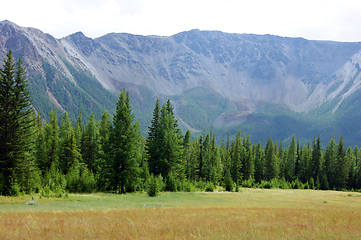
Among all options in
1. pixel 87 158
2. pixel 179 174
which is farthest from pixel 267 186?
pixel 87 158

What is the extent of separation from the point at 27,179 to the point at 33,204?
12.1 m

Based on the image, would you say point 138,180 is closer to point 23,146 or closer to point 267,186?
point 23,146

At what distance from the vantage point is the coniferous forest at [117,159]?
31.0m

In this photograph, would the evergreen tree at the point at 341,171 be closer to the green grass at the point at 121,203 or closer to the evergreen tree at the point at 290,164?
the evergreen tree at the point at 290,164

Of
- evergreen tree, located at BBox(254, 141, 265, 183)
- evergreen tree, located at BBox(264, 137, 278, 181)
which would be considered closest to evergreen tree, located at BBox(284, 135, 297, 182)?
evergreen tree, located at BBox(264, 137, 278, 181)

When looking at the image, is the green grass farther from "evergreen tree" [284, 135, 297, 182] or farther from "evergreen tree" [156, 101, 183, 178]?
"evergreen tree" [284, 135, 297, 182]

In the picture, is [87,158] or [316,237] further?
[87,158]

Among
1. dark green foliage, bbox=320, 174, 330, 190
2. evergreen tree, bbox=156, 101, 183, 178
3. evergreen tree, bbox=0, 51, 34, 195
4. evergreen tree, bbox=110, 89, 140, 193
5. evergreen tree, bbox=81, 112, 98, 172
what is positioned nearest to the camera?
evergreen tree, bbox=0, 51, 34, 195

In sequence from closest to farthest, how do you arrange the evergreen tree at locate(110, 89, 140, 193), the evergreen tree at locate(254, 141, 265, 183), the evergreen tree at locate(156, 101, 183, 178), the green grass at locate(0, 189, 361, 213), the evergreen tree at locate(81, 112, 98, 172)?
the green grass at locate(0, 189, 361, 213)
the evergreen tree at locate(110, 89, 140, 193)
the evergreen tree at locate(156, 101, 183, 178)
the evergreen tree at locate(81, 112, 98, 172)
the evergreen tree at locate(254, 141, 265, 183)

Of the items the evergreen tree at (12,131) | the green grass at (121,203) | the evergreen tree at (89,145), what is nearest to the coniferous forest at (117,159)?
the evergreen tree at (12,131)

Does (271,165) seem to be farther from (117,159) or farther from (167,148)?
(117,159)

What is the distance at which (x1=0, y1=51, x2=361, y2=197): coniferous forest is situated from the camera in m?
31.0

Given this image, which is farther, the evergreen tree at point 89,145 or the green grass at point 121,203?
the evergreen tree at point 89,145

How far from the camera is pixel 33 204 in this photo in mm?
19969
